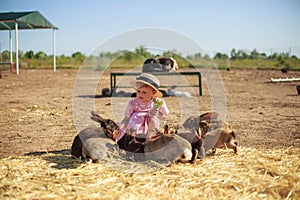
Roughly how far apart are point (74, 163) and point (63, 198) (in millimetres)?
1283

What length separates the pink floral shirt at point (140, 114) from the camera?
531 cm

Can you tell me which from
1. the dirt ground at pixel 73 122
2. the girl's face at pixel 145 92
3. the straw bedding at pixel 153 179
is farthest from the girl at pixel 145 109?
the dirt ground at pixel 73 122

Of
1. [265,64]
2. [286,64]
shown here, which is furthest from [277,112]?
[265,64]

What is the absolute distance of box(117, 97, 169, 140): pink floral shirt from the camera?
531cm

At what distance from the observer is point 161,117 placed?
5477mm

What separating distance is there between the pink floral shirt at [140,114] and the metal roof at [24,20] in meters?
23.4

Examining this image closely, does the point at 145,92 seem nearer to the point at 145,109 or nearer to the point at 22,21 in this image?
the point at 145,109

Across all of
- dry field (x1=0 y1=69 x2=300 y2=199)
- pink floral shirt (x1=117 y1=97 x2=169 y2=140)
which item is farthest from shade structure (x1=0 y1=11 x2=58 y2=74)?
pink floral shirt (x1=117 y1=97 x2=169 y2=140)

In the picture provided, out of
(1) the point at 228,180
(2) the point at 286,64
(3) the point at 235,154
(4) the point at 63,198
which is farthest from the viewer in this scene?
(2) the point at 286,64

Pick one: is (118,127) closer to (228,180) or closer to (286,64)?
(228,180)

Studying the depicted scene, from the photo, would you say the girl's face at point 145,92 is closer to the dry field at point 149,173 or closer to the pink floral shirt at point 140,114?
the pink floral shirt at point 140,114

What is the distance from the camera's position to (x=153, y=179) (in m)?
3.93

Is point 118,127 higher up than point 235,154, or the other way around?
point 118,127

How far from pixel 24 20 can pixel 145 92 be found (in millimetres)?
24617
